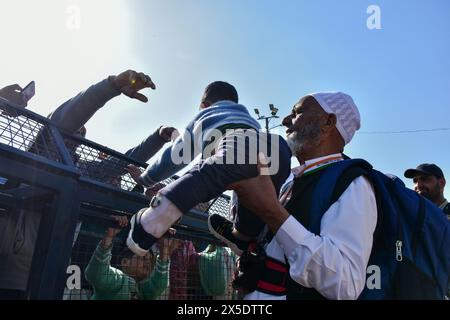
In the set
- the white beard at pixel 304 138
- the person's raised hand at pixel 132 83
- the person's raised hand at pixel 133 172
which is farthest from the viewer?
the person's raised hand at pixel 132 83

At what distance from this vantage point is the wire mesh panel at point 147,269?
74.3 inches

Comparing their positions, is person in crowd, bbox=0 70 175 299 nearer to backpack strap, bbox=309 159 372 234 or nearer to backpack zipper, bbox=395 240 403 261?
backpack strap, bbox=309 159 372 234

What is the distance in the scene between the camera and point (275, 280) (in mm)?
1374

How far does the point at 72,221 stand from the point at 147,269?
1.05 m

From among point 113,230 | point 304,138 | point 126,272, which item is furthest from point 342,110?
point 126,272

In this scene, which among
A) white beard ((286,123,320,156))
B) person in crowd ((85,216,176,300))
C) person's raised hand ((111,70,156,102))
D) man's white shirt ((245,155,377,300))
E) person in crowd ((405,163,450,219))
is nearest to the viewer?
man's white shirt ((245,155,377,300))

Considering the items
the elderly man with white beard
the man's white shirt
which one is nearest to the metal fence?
the elderly man with white beard

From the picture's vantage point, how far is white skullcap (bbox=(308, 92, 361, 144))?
1920 millimetres

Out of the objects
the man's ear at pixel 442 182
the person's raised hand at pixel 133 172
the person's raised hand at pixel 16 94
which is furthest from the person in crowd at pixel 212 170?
the man's ear at pixel 442 182

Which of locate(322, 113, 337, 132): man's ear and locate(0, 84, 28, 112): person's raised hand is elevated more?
locate(0, 84, 28, 112): person's raised hand

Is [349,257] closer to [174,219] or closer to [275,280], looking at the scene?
[275,280]

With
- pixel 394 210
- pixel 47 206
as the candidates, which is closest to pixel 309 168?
pixel 394 210

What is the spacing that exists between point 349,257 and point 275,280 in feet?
0.95

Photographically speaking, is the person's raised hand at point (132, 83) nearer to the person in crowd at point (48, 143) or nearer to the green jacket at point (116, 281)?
the person in crowd at point (48, 143)
